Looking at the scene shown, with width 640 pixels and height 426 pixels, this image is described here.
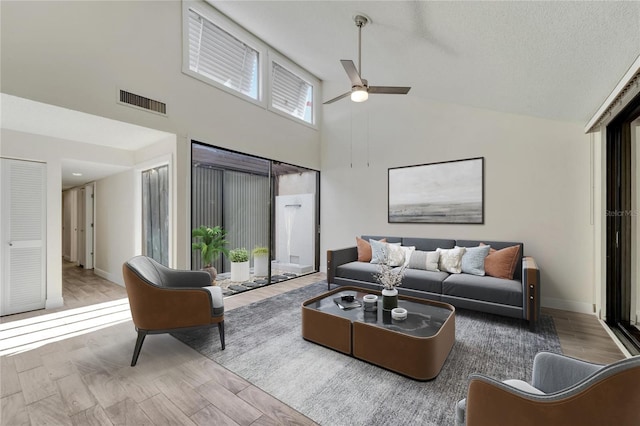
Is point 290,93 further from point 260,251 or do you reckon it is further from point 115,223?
point 115,223

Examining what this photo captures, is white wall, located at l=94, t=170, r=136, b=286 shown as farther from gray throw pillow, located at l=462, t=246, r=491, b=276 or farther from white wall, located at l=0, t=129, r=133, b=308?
gray throw pillow, located at l=462, t=246, r=491, b=276

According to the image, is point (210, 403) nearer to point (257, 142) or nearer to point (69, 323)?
point (69, 323)

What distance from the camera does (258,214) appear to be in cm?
521

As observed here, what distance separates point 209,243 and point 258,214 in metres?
1.04

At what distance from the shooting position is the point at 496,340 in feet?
8.79

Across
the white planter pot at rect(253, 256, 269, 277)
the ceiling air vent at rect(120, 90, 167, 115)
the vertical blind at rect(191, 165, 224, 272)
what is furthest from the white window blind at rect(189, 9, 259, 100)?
the white planter pot at rect(253, 256, 269, 277)

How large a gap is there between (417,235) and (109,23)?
5.03m

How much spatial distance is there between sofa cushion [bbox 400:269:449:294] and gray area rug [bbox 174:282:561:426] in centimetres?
45

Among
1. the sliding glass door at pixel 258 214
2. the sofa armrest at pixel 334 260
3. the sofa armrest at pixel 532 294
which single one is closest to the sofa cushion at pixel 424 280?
the sofa armrest at pixel 532 294

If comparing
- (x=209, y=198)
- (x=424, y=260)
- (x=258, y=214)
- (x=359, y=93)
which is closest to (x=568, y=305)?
(x=424, y=260)

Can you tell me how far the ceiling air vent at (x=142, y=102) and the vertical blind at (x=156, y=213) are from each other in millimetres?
802

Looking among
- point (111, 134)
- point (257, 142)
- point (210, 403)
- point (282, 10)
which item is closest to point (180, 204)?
point (111, 134)

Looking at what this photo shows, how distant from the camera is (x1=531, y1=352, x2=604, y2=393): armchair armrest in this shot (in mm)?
1220

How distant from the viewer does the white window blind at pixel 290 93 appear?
5117mm
